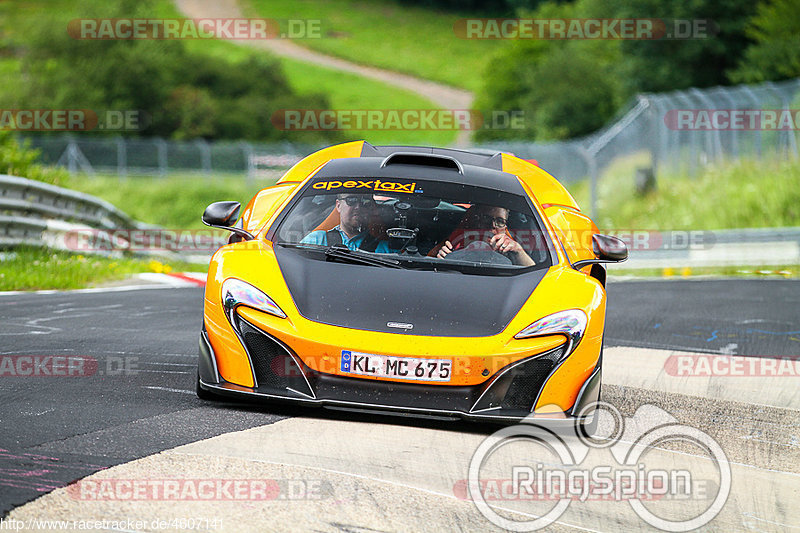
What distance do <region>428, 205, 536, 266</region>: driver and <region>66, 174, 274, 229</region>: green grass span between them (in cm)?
3620

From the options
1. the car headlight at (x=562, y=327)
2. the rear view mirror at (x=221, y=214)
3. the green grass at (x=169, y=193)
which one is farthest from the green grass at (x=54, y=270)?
the green grass at (x=169, y=193)

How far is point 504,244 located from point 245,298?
1.67 metres

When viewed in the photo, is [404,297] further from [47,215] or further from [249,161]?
[249,161]

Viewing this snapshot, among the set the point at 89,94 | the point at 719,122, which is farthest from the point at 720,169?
the point at 89,94

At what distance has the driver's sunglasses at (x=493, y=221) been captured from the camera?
7.04 meters

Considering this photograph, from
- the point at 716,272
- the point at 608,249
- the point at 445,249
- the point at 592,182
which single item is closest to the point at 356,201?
the point at 445,249

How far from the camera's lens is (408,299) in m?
6.05

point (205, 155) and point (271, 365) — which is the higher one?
point (205, 155)

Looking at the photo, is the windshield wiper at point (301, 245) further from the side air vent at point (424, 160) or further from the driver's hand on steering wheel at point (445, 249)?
the side air vent at point (424, 160)

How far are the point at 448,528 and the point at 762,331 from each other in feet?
25.9

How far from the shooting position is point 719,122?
2644cm

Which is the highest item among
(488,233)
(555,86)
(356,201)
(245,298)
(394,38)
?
(394,38)

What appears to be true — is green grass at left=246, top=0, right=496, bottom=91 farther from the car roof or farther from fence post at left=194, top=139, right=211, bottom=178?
the car roof

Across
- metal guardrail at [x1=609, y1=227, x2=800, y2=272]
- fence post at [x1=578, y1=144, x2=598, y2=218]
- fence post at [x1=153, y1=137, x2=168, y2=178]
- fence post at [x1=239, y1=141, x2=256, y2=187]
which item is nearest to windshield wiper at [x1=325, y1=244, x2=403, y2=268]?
metal guardrail at [x1=609, y1=227, x2=800, y2=272]
